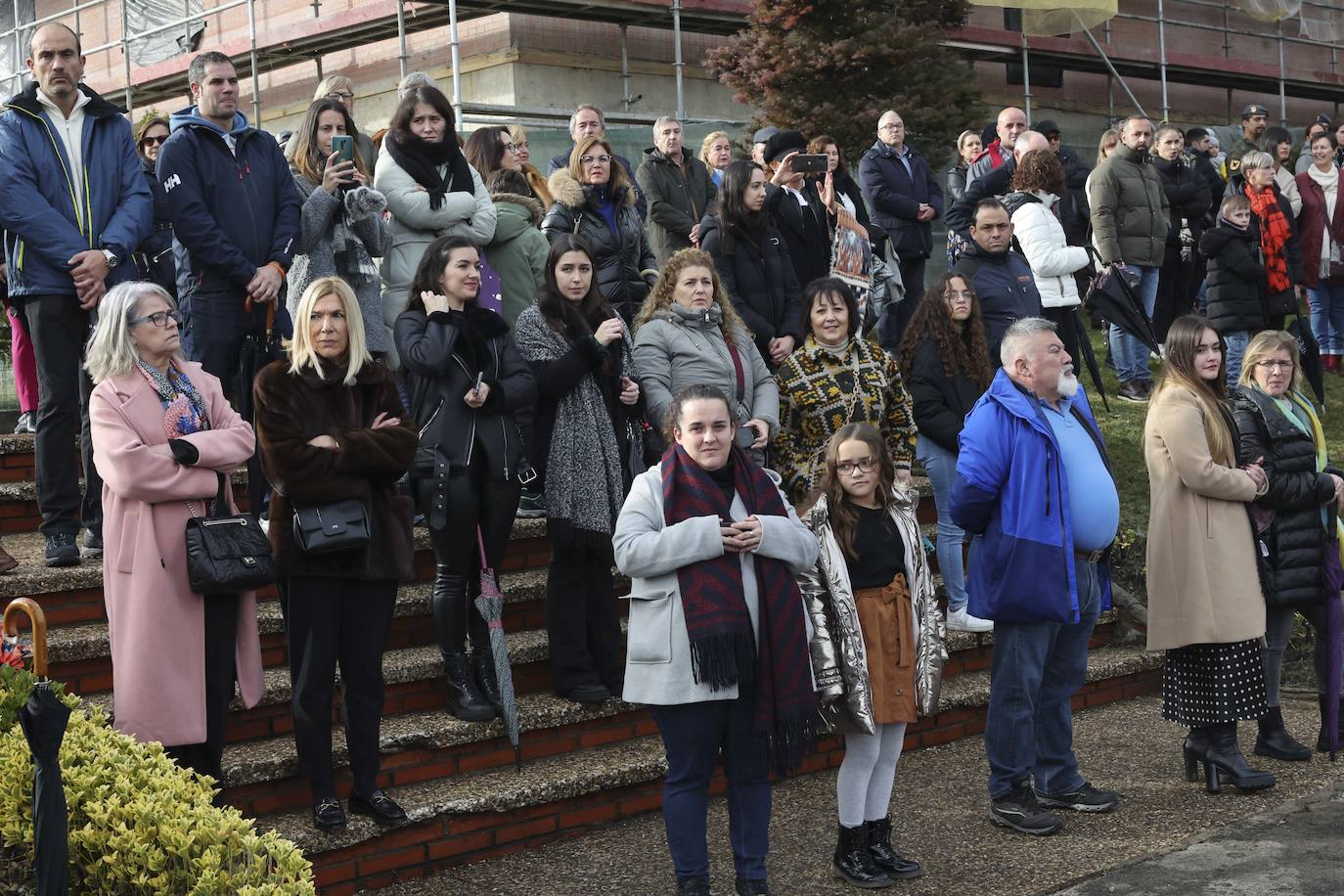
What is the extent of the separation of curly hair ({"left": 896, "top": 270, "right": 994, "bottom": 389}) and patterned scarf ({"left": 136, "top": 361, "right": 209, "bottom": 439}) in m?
3.94

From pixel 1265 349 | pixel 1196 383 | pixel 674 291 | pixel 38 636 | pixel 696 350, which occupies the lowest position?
pixel 38 636

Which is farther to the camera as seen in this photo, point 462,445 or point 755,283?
point 755,283

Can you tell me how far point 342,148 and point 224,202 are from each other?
710 mm

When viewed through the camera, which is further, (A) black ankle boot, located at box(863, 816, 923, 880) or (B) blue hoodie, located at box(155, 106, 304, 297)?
(B) blue hoodie, located at box(155, 106, 304, 297)

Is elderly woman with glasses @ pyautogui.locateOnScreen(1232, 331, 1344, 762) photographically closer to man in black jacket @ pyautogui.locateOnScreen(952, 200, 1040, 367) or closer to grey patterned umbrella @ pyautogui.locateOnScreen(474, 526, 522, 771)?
man in black jacket @ pyautogui.locateOnScreen(952, 200, 1040, 367)

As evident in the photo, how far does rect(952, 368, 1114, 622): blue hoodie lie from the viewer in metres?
6.26

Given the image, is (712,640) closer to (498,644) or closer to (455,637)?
(498,644)

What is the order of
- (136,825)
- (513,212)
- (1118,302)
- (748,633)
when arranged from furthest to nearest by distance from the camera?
(1118,302), (513,212), (748,633), (136,825)

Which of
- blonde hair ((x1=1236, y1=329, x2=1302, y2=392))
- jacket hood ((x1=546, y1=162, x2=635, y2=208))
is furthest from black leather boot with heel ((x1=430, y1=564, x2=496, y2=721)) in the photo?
blonde hair ((x1=1236, y1=329, x2=1302, y2=392))

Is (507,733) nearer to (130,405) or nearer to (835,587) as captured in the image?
(835,587)

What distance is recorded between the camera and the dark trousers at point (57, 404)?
659 cm

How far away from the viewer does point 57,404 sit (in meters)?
6.59

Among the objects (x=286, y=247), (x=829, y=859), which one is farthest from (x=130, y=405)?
(x=829, y=859)

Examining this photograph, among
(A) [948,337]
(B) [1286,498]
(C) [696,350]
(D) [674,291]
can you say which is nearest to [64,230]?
(D) [674,291]
